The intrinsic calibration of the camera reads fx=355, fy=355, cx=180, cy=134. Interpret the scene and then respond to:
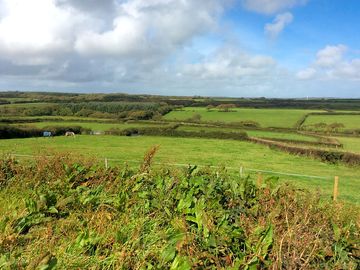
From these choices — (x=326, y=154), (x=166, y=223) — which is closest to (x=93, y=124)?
(x=326, y=154)

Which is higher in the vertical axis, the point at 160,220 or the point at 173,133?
the point at 160,220

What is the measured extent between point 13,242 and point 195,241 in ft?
6.37

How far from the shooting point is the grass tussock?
10.9ft

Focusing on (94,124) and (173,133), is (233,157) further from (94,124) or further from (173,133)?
(94,124)

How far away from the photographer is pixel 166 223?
4.65m

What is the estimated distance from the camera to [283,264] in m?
3.17

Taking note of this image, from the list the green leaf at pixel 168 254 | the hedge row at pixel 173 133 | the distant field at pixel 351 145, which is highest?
the green leaf at pixel 168 254

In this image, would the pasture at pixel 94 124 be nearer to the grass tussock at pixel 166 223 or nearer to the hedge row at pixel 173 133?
the hedge row at pixel 173 133

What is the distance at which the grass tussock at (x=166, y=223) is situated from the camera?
3.32 m

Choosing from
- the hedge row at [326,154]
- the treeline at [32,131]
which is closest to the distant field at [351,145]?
the hedge row at [326,154]

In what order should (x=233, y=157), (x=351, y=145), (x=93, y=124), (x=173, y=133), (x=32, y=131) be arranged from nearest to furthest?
(x=233, y=157)
(x=351, y=145)
(x=32, y=131)
(x=173, y=133)
(x=93, y=124)

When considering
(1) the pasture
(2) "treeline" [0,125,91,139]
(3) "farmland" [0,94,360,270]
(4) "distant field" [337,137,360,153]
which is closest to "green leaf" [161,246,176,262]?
(3) "farmland" [0,94,360,270]

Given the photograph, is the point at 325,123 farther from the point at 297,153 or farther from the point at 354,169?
the point at 354,169

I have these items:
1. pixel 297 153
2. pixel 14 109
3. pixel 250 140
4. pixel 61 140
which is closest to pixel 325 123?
pixel 250 140
